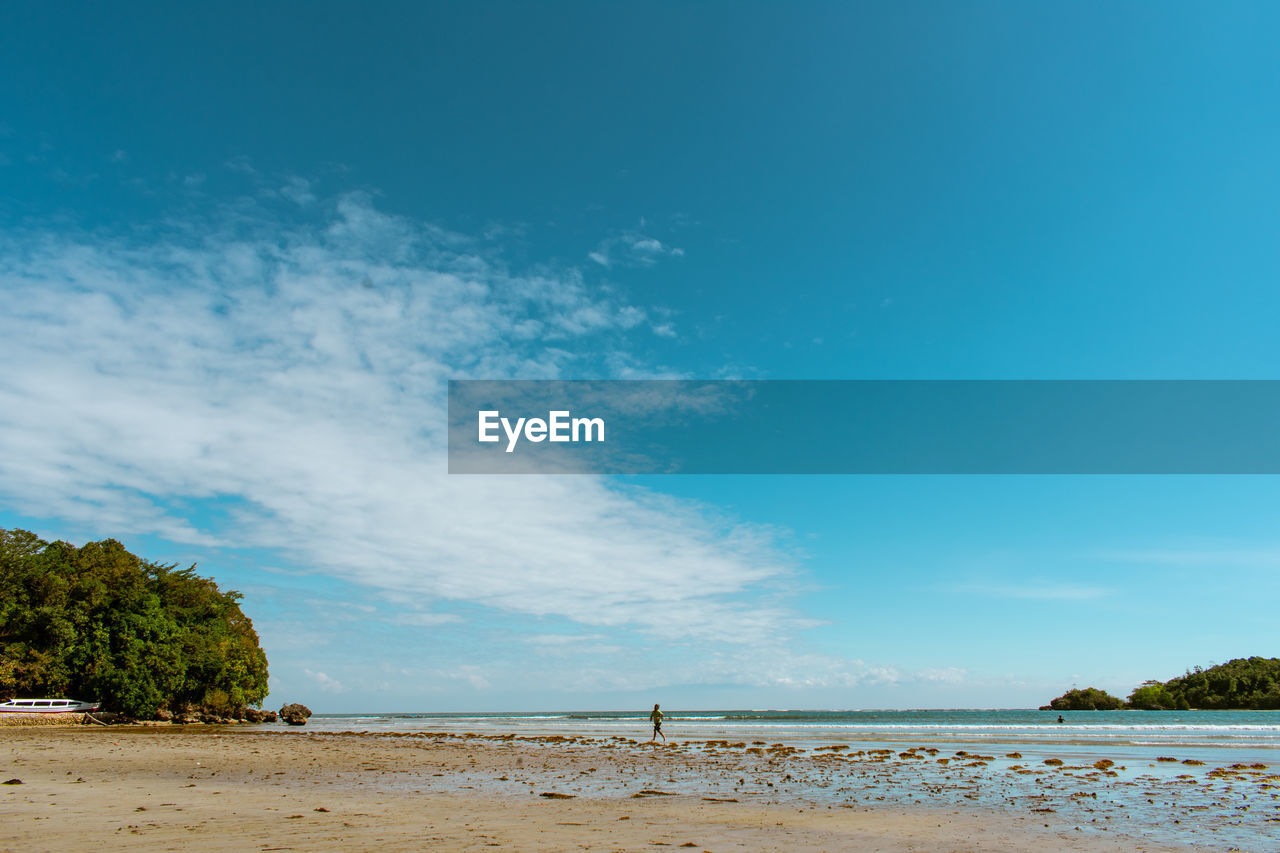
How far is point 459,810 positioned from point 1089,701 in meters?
171

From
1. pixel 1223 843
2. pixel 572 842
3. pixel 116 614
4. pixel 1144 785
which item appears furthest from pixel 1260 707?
pixel 116 614

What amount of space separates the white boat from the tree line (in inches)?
6466

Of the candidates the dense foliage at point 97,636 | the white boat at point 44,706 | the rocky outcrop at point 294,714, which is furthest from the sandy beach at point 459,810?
the rocky outcrop at point 294,714

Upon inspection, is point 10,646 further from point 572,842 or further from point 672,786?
point 572,842

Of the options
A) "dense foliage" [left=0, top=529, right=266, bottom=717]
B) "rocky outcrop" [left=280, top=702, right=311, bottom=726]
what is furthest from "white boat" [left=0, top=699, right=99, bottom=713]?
"rocky outcrop" [left=280, top=702, right=311, bottom=726]

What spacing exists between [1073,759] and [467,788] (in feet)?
88.1

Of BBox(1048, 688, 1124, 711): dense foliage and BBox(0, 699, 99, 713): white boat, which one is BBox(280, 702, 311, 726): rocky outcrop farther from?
BBox(1048, 688, 1124, 711): dense foliage

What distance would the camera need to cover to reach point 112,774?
19.9m

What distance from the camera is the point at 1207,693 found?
12700cm

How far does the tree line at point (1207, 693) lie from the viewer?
389ft

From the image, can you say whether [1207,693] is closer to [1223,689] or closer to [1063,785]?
[1223,689]

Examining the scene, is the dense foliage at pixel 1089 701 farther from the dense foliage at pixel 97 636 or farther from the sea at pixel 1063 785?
the dense foliage at pixel 97 636

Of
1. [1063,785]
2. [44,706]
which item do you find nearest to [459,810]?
[1063,785]

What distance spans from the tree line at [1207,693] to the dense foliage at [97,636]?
522ft
